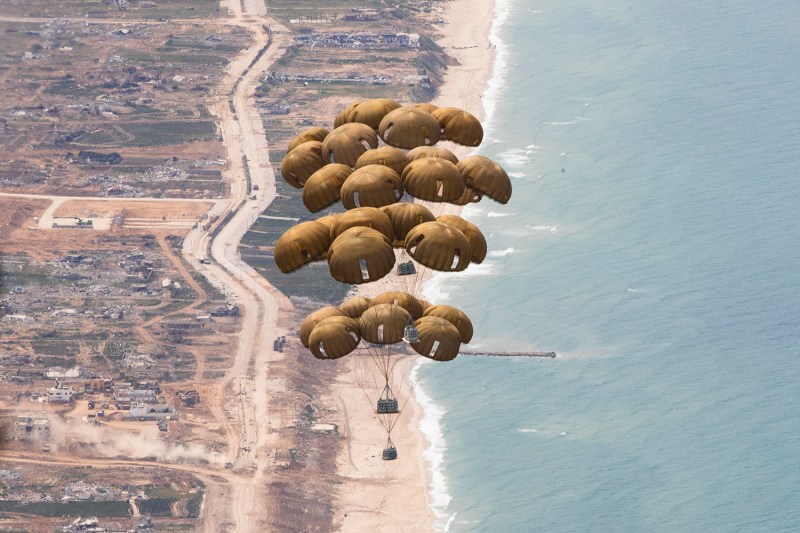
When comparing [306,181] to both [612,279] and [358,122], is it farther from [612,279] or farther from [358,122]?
[612,279]

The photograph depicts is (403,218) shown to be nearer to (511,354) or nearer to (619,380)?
(619,380)

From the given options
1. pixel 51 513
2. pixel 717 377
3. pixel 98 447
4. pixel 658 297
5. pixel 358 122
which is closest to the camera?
pixel 358 122

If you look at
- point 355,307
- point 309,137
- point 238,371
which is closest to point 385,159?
point 355,307

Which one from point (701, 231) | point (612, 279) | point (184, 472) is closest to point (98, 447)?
point (184, 472)

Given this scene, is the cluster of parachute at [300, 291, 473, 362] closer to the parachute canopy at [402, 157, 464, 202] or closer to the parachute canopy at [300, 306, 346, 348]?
the parachute canopy at [300, 306, 346, 348]

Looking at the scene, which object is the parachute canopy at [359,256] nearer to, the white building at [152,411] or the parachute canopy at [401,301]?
the parachute canopy at [401,301]
